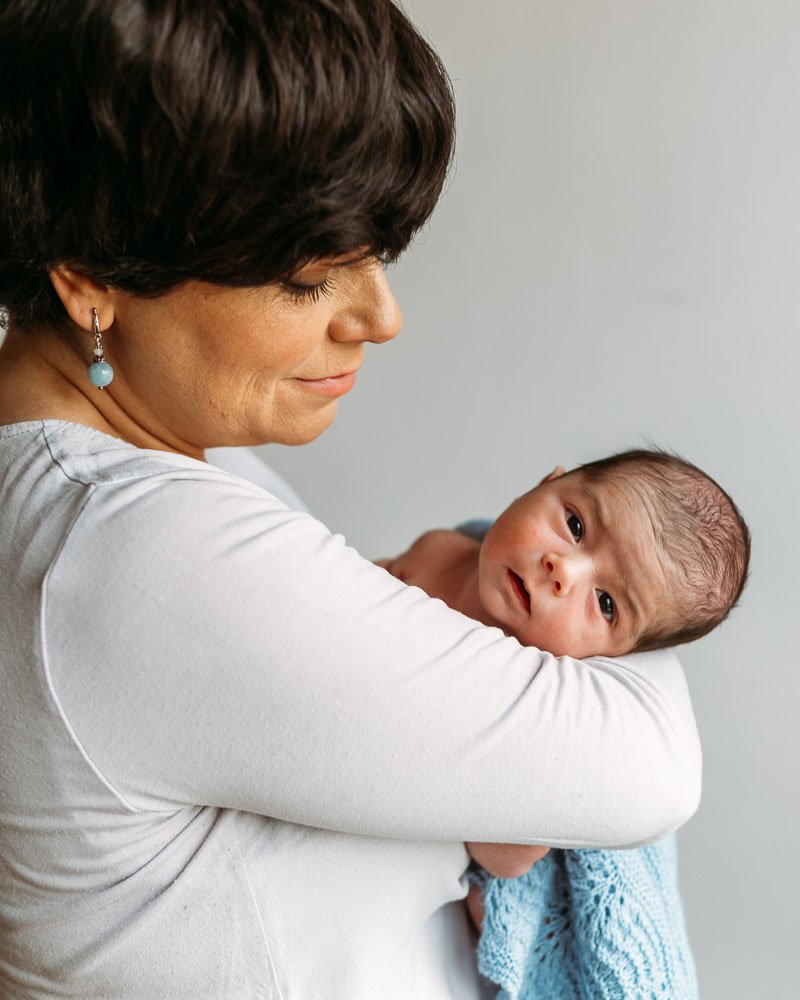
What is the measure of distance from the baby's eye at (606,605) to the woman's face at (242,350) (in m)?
0.41

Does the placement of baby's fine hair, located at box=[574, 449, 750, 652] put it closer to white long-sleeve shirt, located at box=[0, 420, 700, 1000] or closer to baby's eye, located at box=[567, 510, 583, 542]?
baby's eye, located at box=[567, 510, 583, 542]

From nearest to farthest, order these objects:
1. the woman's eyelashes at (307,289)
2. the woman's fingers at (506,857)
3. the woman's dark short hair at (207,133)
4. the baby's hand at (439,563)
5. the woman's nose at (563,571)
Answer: the woman's dark short hair at (207,133)
the woman's eyelashes at (307,289)
the woman's fingers at (506,857)
the woman's nose at (563,571)
the baby's hand at (439,563)

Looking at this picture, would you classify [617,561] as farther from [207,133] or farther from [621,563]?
[207,133]

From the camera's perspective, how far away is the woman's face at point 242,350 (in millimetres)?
923

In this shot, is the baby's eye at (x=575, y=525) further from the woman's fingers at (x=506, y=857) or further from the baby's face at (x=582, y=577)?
the woman's fingers at (x=506, y=857)

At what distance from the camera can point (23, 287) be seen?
0.94 meters

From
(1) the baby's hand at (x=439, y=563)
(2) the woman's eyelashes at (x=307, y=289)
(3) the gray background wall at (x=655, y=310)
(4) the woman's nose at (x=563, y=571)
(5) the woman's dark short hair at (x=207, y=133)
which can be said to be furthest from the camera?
(3) the gray background wall at (x=655, y=310)

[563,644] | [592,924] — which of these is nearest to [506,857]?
[592,924]

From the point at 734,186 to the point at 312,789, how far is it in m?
1.24

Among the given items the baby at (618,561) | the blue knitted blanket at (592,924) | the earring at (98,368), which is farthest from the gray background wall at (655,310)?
the earring at (98,368)

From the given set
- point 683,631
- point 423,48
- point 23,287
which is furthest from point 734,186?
point 23,287

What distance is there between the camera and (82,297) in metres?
0.93

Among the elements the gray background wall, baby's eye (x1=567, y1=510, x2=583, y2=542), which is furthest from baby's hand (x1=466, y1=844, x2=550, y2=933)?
the gray background wall

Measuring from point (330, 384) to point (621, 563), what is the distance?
0.42 m
